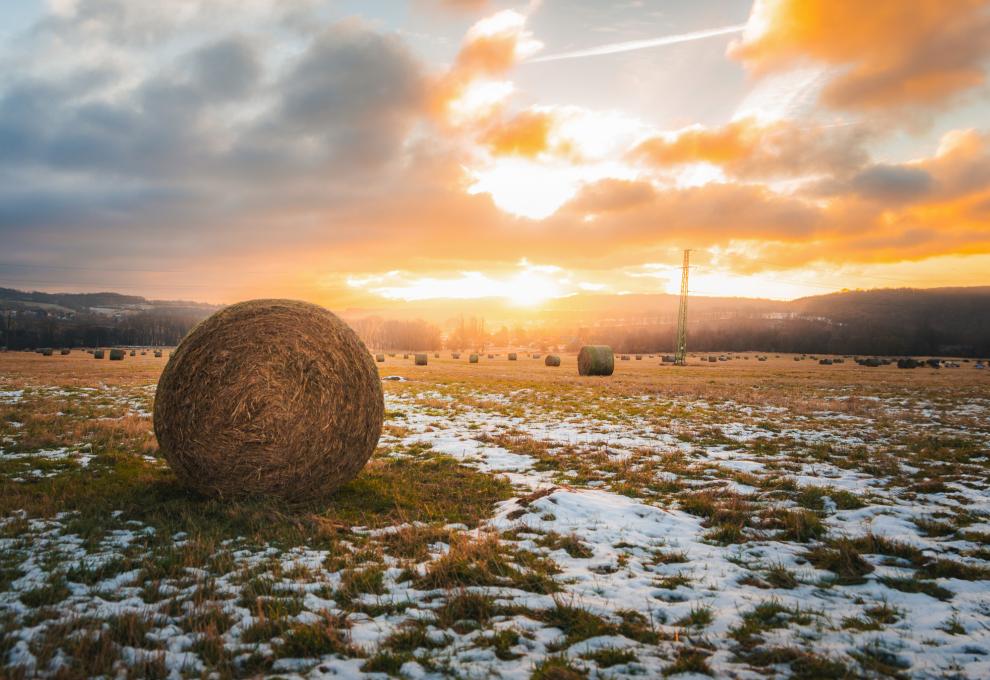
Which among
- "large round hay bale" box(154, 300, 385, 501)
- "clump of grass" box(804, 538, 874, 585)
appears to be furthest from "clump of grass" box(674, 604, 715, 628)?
"large round hay bale" box(154, 300, 385, 501)

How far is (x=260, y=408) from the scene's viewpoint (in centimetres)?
814

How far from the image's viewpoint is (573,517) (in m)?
7.18

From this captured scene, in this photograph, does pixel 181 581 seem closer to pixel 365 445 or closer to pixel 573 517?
pixel 365 445

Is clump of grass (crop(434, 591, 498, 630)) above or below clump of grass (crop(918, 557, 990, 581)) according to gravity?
below

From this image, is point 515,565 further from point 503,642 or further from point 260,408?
point 260,408

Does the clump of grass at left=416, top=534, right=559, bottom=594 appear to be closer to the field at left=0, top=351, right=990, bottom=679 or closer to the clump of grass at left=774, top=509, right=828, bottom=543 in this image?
the field at left=0, top=351, right=990, bottom=679

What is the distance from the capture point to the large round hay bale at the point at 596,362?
3938 centimetres

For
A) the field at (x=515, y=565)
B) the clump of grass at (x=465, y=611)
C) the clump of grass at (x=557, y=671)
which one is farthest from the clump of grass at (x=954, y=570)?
the clump of grass at (x=465, y=611)

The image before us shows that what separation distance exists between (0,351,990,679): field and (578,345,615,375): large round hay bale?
89.7 ft

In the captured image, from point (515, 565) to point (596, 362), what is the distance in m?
34.7

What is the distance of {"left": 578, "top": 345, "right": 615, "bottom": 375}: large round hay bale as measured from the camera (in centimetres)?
3938

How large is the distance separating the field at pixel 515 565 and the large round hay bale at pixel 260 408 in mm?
506

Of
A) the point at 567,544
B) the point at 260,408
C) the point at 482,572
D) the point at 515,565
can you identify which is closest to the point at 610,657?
the point at 482,572

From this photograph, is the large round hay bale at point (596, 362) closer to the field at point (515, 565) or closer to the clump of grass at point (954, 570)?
the field at point (515, 565)
